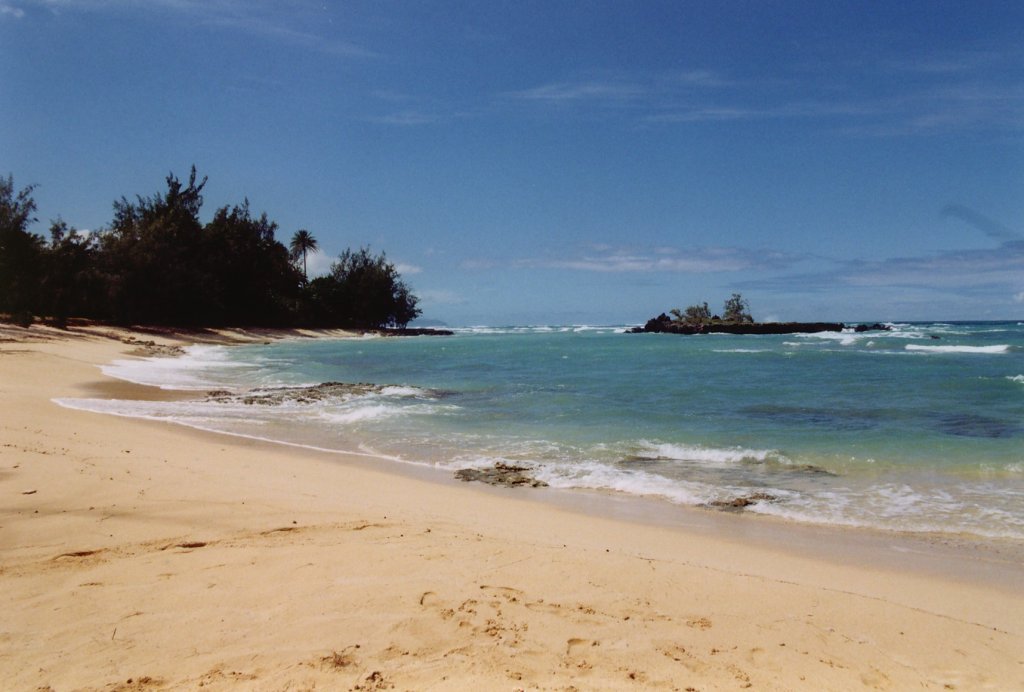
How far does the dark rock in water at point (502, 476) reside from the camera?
8.42 meters

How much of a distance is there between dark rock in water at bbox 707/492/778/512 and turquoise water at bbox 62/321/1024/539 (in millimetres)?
61

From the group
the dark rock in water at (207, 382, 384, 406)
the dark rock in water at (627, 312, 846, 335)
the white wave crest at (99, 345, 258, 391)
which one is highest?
the dark rock in water at (627, 312, 846, 335)

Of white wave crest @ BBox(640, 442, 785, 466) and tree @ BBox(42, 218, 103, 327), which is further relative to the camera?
tree @ BBox(42, 218, 103, 327)

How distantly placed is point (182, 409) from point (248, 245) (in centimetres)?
5486

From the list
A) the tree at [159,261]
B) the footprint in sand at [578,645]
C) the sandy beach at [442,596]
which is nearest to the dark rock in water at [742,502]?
the sandy beach at [442,596]

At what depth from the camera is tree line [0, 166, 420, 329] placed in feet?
111

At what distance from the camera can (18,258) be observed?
Answer: 32188 mm

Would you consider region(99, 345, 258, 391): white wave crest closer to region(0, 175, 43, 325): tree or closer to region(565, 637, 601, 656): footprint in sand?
region(0, 175, 43, 325): tree

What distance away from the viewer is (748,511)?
7.15 metres

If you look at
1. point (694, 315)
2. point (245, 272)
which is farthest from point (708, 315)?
point (245, 272)

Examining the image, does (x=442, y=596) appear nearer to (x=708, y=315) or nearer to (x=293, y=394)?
(x=293, y=394)

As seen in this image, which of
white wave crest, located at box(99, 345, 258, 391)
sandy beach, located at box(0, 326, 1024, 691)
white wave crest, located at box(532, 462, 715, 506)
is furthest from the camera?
white wave crest, located at box(99, 345, 258, 391)

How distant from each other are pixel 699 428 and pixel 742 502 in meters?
5.33

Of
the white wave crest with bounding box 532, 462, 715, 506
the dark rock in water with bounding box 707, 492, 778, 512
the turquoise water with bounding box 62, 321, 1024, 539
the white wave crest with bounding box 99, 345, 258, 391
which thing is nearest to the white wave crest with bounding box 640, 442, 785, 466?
the turquoise water with bounding box 62, 321, 1024, 539
